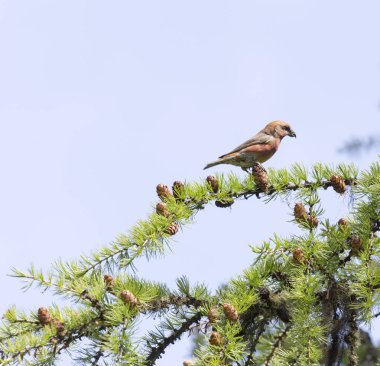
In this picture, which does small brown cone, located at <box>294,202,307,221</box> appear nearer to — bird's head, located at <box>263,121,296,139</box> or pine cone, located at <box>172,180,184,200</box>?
pine cone, located at <box>172,180,184,200</box>

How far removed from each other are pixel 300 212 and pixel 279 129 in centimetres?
249

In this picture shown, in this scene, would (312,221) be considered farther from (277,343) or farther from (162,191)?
(162,191)

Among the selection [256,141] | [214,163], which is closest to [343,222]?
[256,141]

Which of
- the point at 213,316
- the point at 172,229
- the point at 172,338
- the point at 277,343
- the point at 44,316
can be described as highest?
the point at 172,229

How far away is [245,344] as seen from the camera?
2.62 meters

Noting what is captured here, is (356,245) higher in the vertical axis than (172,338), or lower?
higher

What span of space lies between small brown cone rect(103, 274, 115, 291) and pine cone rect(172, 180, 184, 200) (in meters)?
0.51

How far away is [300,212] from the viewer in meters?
3.10

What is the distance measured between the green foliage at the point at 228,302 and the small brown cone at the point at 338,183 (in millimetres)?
108

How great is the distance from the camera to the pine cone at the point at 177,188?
3203 mm

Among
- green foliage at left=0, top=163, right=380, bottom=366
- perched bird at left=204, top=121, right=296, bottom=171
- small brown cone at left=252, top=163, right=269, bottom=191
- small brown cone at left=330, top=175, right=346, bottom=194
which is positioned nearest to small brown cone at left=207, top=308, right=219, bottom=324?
green foliage at left=0, top=163, right=380, bottom=366

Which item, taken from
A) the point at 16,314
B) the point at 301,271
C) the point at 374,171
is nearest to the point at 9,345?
the point at 16,314

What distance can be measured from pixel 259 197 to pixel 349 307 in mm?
674

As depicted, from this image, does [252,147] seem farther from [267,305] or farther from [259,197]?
[267,305]
